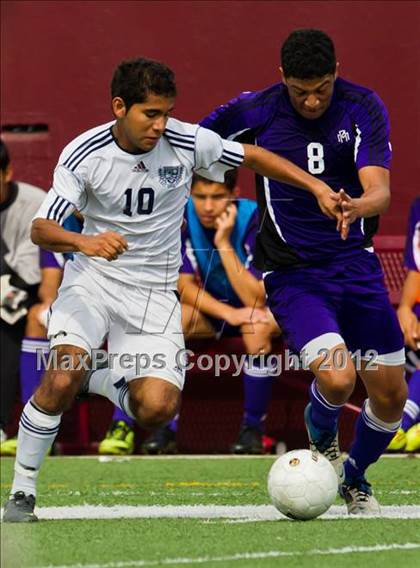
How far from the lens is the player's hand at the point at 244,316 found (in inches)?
397

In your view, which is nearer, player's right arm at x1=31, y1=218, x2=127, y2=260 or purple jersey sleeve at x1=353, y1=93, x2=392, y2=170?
player's right arm at x1=31, y1=218, x2=127, y2=260

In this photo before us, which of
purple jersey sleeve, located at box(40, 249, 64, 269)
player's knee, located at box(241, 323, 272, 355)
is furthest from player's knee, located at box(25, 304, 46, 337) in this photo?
player's knee, located at box(241, 323, 272, 355)

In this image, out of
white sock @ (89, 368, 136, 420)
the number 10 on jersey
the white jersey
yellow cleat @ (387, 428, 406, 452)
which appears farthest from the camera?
yellow cleat @ (387, 428, 406, 452)

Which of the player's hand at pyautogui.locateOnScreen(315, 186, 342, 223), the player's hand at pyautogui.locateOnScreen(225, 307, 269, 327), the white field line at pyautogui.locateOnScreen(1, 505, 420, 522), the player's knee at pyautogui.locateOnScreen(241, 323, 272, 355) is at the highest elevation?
the player's hand at pyautogui.locateOnScreen(315, 186, 342, 223)

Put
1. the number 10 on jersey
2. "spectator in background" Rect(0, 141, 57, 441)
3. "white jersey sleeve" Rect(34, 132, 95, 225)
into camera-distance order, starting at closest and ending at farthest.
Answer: "white jersey sleeve" Rect(34, 132, 95, 225) < the number 10 on jersey < "spectator in background" Rect(0, 141, 57, 441)

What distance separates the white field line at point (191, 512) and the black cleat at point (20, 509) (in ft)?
0.78

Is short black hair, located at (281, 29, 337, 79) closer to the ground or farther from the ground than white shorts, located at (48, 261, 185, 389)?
farther from the ground

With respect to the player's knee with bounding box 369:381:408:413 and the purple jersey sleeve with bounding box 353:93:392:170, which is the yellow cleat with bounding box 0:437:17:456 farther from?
the purple jersey sleeve with bounding box 353:93:392:170

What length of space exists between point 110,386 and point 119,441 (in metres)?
3.05

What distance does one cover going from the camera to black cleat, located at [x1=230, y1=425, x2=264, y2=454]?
→ 10.1 meters

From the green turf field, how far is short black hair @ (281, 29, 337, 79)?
85.8 inches

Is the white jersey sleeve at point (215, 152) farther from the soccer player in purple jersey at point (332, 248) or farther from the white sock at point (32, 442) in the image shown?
the white sock at point (32, 442)

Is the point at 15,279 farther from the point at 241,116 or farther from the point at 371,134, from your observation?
the point at 371,134

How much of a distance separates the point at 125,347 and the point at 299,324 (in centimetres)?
89
